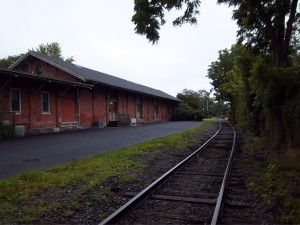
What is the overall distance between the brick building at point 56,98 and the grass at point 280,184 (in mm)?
14130

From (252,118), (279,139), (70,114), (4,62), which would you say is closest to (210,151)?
(279,139)

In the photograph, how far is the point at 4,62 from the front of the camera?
60562mm

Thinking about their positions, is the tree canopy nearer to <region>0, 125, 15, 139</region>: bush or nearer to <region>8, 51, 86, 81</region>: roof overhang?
<region>0, 125, 15, 139</region>: bush

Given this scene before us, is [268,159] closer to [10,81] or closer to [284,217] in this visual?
[284,217]

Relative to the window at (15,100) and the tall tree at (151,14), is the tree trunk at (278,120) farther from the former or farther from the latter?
the window at (15,100)

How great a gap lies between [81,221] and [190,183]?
129 inches

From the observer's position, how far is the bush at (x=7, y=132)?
18.2 m

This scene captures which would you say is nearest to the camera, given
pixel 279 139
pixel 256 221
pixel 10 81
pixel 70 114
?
pixel 256 221

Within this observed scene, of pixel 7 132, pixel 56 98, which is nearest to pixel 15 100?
pixel 7 132

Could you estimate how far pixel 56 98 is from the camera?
2528 centimetres

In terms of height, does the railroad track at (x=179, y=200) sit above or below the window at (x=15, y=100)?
below

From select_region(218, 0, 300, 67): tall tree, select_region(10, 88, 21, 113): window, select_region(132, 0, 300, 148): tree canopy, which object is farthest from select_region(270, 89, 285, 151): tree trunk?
select_region(10, 88, 21, 113): window

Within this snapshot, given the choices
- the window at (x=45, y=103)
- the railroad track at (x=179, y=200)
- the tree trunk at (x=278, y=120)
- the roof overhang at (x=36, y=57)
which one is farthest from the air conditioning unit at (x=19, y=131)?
the tree trunk at (x=278, y=120)

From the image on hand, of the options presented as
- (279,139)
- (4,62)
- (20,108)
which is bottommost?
(279,139)
